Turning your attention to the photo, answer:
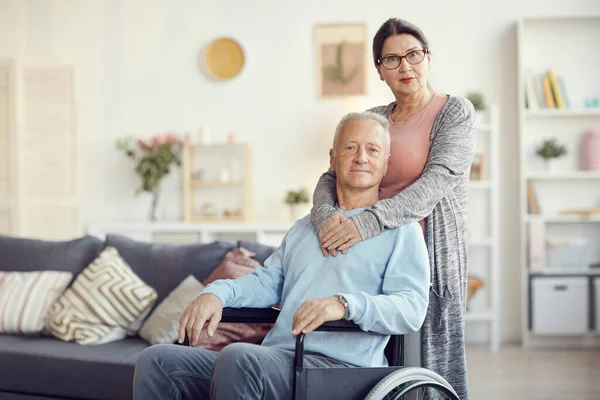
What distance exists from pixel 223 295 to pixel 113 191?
3.97 m

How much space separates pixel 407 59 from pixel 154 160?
3639 millimetres

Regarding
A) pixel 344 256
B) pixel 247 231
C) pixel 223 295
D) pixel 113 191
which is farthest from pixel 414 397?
pixel 113 191

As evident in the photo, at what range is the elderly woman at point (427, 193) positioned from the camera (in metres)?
2.04

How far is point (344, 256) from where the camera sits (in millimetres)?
2031

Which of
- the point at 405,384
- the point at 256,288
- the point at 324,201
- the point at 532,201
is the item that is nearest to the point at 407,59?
the point at 324,201

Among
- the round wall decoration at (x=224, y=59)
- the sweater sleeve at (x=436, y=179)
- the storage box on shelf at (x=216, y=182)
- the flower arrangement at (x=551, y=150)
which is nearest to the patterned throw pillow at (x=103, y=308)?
the sweater sleeve at (x=436, y=179)

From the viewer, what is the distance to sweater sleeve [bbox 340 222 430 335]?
6.01 feet

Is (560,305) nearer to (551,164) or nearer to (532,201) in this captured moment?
(532,201)

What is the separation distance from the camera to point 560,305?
5.12 meters

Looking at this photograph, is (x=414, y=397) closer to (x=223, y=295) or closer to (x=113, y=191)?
(x=223, y=295)

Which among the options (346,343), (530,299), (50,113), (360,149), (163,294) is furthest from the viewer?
(50,113)

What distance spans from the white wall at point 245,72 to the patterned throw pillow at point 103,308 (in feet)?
7.50

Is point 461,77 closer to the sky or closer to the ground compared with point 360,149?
closer to the sky

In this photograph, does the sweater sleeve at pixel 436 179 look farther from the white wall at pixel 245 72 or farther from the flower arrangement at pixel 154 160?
the flower arrangement at pixel 154 160
